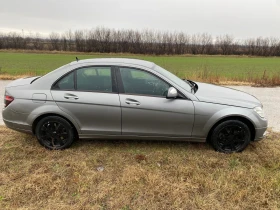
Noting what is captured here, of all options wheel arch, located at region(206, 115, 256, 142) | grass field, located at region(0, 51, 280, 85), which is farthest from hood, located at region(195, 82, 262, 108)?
grass field, located at region(0, 51, 280, 85)

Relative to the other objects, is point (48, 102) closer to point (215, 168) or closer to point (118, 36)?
point (215, 168)

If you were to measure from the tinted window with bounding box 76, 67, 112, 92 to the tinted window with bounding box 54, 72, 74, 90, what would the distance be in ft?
0.38

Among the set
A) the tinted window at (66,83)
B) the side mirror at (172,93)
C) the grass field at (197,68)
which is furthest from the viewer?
the grass field at (197,68)

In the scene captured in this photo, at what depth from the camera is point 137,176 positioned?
2.93 m

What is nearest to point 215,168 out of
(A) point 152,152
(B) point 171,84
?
(A) point 152,152

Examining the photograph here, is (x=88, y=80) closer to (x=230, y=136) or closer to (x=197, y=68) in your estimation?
(x=230, y=136)

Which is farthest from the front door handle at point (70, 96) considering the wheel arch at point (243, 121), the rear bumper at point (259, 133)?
the rear bumper at point (259, 133)

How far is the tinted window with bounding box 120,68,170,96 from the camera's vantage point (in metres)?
3.43

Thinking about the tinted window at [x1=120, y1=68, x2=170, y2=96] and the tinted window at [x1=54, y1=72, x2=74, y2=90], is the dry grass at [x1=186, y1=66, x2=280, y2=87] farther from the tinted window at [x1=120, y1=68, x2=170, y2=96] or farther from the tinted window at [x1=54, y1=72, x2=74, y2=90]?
the tinted window at [x1=54, y1=72, x2=74, y2=90]

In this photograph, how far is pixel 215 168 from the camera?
317 cm

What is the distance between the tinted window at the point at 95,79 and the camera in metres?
3.48

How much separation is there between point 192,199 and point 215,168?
0.81m

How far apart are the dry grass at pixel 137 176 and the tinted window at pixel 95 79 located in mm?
1067

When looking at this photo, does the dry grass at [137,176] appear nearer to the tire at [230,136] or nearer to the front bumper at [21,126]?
the tire at [230,136]
